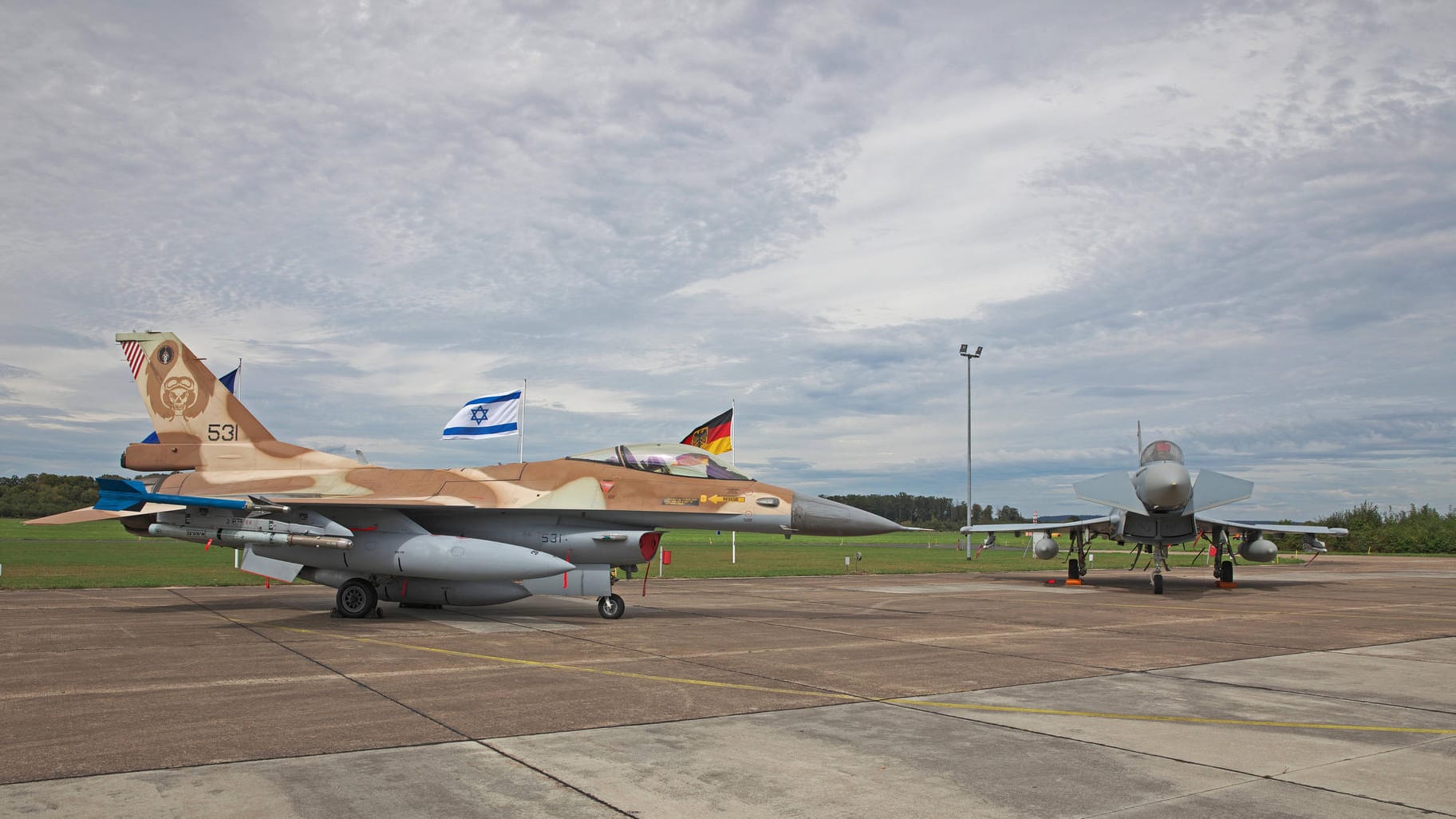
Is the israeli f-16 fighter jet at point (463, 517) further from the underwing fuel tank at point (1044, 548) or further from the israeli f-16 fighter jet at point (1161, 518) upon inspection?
the underwing fuel tank at point (1044, 548)

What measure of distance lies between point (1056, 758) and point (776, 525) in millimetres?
7985

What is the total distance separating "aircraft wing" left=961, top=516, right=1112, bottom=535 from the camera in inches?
947

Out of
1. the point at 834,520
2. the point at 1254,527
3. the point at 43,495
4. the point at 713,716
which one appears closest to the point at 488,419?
the point at 834,520

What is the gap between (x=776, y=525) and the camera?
44.1 ft

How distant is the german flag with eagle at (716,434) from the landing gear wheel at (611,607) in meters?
13.0

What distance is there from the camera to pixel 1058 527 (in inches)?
998

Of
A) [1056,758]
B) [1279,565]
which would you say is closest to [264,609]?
[1056,758]

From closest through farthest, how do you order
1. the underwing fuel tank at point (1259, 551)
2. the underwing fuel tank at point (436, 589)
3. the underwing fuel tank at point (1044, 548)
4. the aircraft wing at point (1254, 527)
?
the underwing fuel tank at point (436, 589) → the aircraft wing at point (1254, 527) → the underwing fuel tank at point (1259, 551) → the underwing fuel tank at point (1044, 548)

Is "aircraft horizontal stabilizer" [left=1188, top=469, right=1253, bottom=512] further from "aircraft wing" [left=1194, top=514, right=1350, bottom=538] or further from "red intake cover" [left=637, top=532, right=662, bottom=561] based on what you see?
"red intake cover" [left=637, top=532, right=662, bottom=561]

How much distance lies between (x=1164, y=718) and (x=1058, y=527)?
63.7ft

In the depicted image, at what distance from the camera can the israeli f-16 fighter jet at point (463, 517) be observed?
12.8 meters

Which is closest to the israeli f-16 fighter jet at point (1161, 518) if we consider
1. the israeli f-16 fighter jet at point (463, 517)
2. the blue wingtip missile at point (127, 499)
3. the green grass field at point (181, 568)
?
the green grass field at point (181, 568)

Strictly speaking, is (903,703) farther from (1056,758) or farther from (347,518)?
(347,518)

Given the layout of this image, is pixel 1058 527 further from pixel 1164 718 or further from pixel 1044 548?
pixel 1164 718
